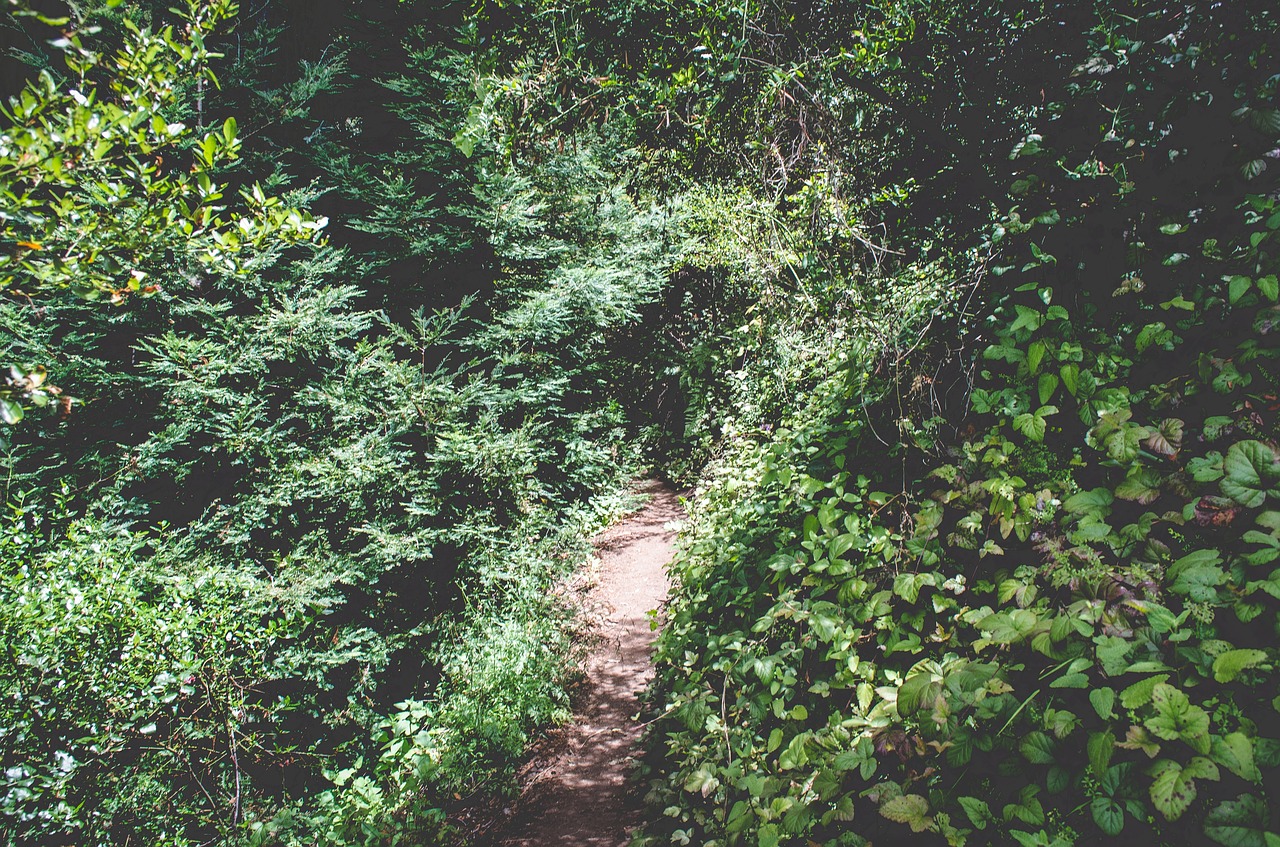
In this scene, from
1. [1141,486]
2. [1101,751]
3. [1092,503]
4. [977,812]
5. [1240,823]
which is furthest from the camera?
[1092,503]

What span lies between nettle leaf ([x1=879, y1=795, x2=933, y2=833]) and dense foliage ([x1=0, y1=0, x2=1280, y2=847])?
16 millimetres

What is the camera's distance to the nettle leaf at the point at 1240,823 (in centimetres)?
119

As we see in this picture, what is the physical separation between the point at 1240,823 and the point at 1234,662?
360 mm

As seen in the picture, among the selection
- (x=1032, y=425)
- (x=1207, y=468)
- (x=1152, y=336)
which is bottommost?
(x=1207, y=468)

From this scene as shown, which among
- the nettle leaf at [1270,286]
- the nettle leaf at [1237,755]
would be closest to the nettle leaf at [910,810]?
the nettle leaf at [1237,755]

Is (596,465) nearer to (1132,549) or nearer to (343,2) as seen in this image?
(1132,549)

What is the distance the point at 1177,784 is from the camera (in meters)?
1.30

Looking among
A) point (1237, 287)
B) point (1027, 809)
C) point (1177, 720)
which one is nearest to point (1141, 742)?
point (1177, 720)

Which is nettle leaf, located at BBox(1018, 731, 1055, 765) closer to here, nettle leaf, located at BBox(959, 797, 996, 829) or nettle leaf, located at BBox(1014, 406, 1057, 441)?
nettle leaf, located at BBox(959, 797, 996, 829)

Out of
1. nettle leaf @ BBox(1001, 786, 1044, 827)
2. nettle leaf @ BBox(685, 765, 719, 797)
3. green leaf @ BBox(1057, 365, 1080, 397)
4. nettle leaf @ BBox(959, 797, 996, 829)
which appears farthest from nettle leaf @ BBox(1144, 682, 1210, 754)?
nettle leaf @ BBox(685, 765, 719, 797)

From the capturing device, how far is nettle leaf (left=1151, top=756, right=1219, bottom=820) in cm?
127

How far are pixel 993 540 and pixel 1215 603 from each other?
37.9 inches

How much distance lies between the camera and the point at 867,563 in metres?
2.78

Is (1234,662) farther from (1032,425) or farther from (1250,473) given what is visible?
(1032,425)
